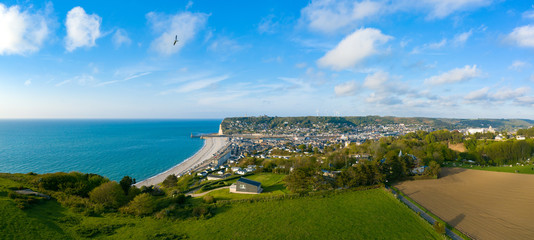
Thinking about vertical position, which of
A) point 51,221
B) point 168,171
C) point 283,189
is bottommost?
point 168,171

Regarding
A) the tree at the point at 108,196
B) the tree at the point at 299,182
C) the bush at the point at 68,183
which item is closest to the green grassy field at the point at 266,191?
the tree at the point at 299,182

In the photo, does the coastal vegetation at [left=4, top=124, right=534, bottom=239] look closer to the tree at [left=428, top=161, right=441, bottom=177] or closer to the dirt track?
the tree at [left=428, top=161, right=441, bottom=177]

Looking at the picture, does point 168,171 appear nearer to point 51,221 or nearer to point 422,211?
point 51,221

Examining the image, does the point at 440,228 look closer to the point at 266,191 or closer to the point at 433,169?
the point at 266,191

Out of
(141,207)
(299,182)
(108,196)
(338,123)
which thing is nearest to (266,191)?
(299,182)

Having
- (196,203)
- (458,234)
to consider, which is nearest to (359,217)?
(458,234)

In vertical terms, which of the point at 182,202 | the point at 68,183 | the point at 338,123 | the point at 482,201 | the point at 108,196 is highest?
the point at 338,123
